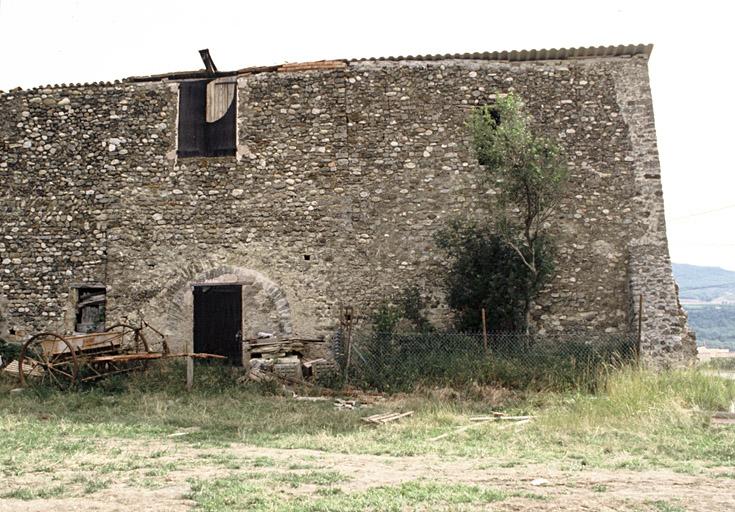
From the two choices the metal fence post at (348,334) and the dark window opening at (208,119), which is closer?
the metal fence post at (348,334)

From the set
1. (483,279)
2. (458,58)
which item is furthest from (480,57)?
(483,279)

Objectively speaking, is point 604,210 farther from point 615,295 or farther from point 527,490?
point 527,490

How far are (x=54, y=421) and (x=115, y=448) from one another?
2.24 m

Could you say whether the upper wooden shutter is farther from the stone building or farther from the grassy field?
the grassy field

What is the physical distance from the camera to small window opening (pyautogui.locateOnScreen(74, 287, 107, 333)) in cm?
1392

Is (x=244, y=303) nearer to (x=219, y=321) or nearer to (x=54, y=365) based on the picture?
(x=219, y=321)

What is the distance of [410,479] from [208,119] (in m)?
10.5

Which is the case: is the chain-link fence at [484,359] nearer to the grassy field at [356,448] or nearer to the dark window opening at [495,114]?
the grassy field at [356,448]

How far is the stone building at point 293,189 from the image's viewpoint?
523 inches

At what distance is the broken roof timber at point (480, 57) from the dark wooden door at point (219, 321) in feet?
15.4

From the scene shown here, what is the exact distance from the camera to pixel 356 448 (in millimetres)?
7113

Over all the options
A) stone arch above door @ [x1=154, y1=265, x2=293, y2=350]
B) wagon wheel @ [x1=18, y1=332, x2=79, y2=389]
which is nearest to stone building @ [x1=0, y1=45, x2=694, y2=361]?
stone arch above door @ [x1=154, y1=265, x2=293, y2=350]

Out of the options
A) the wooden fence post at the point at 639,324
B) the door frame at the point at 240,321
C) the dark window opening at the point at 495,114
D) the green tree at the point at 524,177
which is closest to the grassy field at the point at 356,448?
the wooden fence post at the point at 639,324

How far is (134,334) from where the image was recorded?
1335 cm
